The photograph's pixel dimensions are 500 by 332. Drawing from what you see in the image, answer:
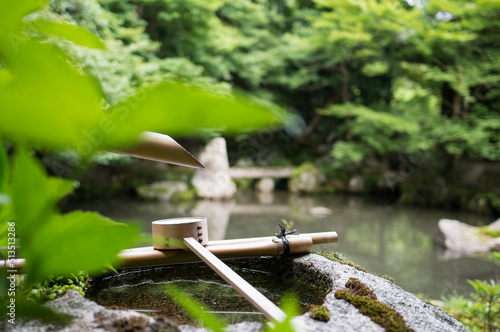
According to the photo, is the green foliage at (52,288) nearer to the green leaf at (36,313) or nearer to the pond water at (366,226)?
the green leaf at (36,313)

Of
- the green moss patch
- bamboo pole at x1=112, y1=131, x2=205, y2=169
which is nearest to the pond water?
the green moss patch

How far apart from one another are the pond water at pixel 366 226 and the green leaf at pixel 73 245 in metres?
2.11

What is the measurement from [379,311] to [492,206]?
25.9ft

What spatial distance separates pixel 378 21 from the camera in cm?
775

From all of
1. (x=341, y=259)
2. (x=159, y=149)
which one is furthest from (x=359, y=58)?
(x=159, y=149)

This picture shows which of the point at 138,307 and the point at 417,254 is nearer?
the point at 138,307

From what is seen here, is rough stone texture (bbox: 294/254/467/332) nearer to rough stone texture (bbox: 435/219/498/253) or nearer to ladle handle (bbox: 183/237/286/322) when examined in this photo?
ladle handle (bbox: 183/237/286/322)

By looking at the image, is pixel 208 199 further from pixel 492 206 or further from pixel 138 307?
pixel 138 307

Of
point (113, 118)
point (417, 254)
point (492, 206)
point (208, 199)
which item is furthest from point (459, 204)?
point (113, 118)

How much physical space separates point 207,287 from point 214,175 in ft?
23.8

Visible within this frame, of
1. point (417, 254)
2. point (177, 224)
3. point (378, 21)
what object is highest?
point (378, 21)

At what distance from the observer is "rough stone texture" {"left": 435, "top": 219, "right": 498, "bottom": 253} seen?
4645 millimetres

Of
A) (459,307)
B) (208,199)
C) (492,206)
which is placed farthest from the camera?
(208,199)

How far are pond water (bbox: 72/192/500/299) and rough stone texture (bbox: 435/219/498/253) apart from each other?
0.17m
